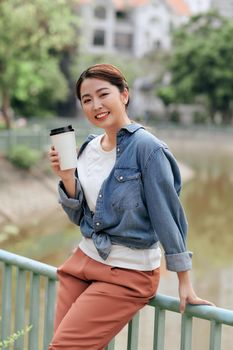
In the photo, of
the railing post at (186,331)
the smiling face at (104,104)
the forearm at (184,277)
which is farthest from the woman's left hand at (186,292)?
the smiling face at (104,104)

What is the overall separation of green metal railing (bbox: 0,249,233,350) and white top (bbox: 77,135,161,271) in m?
0.17

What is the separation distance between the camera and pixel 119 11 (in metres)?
58.0

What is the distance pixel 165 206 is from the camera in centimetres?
270

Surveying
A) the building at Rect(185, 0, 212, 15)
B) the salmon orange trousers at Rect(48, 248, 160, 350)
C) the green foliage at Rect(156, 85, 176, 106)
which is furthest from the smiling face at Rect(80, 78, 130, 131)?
the building at Rect(185, 0, 212, 15)

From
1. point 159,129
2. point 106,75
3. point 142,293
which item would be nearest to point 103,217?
point 142,293

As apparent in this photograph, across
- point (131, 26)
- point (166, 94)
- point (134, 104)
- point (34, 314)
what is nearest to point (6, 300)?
point (34, 314)

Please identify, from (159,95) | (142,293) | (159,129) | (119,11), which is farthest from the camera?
(119,11)

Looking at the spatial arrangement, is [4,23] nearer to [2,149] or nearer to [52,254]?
[2,149]

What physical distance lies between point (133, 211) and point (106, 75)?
538mm

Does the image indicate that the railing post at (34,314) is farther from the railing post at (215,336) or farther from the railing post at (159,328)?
the railing post at (215,336)

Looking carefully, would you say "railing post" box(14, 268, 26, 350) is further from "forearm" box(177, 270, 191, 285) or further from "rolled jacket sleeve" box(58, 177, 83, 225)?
"forearm" box(177, 270, 191, 285)

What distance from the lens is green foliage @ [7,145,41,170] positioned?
20125 millimetres

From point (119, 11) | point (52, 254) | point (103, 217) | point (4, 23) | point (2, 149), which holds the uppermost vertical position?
point (119, 11)

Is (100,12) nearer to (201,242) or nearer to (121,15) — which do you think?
(121,15)
